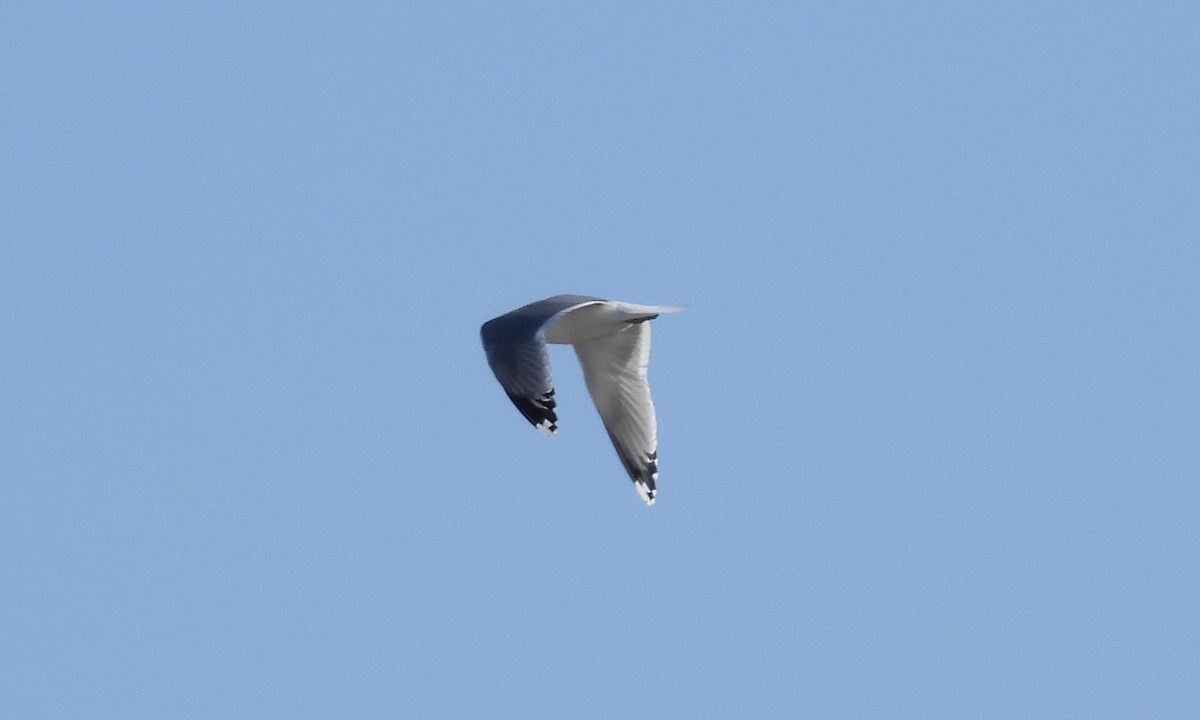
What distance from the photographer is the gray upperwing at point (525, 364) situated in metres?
8.88

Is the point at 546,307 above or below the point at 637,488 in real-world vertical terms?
above

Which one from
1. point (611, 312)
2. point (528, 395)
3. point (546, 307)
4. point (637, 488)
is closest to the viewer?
point (528, 395)

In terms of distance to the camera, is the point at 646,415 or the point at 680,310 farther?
the point at 646,415

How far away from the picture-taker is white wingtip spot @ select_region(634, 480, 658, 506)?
11.2 meters

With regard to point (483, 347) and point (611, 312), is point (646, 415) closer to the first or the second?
point (611, 312)

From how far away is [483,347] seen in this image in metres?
9.23

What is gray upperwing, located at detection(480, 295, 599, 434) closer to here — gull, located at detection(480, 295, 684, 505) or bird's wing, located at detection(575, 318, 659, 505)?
gull, located at detection(480, 295, 684, 505)

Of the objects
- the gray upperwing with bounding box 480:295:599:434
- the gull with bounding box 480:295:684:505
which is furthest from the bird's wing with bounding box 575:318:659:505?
the gray upperwing with bounding box 480:295:599:434

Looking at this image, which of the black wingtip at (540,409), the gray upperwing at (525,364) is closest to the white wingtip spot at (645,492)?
the gray upperwing at (525,364)

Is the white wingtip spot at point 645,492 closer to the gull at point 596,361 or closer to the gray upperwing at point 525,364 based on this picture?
the gull at point 596,361

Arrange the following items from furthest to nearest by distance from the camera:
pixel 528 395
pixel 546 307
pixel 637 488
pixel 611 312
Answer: pixel 637 488, pixel 611 312, pixel 546 307, pixel 528 395

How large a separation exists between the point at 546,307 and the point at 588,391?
5.03 feet

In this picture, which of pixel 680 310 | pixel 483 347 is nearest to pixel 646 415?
pixel 680 310

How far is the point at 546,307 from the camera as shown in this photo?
978 centimetres
